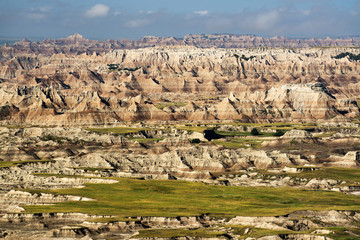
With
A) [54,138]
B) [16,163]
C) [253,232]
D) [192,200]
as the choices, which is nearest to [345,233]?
[253,232]

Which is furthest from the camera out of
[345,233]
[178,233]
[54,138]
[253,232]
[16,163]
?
[54,138]

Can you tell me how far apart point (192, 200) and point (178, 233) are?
28.0 m

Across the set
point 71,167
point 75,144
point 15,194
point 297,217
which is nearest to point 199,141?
point 75,144

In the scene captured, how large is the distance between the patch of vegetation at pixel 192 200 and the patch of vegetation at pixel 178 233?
8.99m

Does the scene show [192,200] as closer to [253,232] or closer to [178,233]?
[178,233]

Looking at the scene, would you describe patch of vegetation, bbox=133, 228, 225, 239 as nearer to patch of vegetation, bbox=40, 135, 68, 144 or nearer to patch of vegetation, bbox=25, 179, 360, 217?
patch of vegetation, bbox=25, 179, 360, 217

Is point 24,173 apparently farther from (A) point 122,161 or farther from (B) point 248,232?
(B) point 248,232

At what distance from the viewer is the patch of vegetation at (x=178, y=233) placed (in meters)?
82.2

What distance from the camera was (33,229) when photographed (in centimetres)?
9300

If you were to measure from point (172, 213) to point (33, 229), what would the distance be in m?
18.8

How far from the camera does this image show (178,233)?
84.2 meters

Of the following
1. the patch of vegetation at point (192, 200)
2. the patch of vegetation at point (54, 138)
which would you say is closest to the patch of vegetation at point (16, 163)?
the patch of vegetation at point (192, 200)

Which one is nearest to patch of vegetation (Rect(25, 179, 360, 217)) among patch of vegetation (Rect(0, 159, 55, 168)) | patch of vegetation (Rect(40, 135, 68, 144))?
patch of vegetation (Rect(0, 159, 55, 168))

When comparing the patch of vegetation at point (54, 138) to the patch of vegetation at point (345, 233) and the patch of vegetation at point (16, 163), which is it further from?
the patch of vegetation at point (345, 233)
